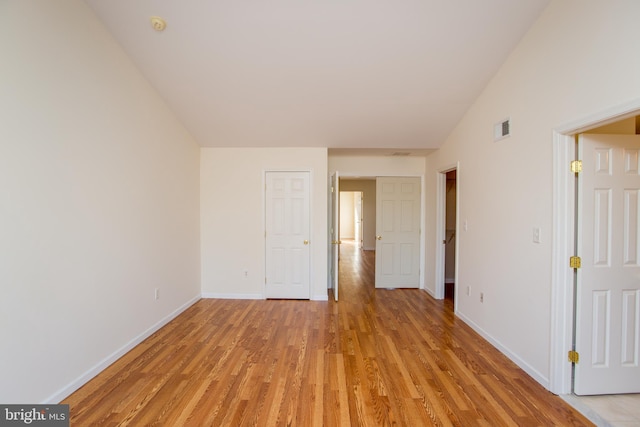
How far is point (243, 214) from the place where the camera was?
14.8 feet

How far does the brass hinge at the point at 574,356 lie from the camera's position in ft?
7.18

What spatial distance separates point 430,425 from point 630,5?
2.89 meters

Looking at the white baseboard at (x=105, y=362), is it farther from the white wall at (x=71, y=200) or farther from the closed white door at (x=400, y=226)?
the closed white door at (x=400, y=226)

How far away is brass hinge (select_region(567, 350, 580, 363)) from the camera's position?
2188mm

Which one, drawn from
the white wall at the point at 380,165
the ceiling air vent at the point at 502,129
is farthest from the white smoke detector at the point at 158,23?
the ceiling air vent at the point at 502,129

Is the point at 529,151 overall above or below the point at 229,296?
above

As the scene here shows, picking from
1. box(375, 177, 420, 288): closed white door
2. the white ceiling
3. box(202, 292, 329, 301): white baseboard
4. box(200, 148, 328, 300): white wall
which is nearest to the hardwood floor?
box(202, 292, 329, 301): white baseboard

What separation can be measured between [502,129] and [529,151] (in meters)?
Answer: 0.48

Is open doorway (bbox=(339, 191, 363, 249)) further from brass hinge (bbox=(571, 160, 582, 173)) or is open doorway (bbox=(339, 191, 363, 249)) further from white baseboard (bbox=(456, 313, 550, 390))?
brass hinge (bbox=(571, 160, 582, 173))

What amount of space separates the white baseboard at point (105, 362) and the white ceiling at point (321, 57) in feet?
8.54

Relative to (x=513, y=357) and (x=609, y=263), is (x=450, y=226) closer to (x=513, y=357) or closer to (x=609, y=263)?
(x=513, y=357)

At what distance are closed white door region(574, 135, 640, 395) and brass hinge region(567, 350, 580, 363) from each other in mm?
60

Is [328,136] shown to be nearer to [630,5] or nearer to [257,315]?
[257,315]

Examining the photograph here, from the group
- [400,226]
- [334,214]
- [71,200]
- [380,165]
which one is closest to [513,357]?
[400,226]
